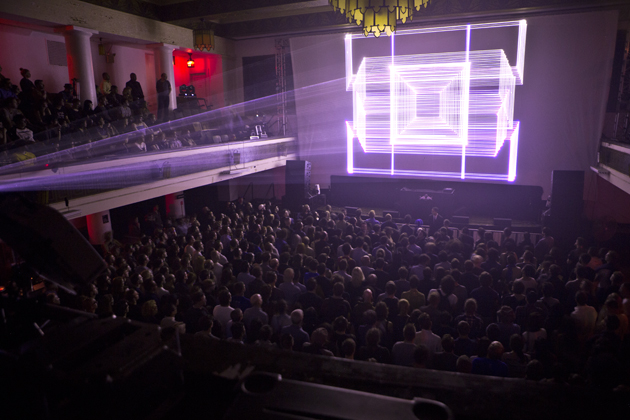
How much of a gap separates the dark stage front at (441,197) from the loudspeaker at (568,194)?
1561 mm

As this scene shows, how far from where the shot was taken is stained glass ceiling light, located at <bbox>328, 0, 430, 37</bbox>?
→ 13.9 feet

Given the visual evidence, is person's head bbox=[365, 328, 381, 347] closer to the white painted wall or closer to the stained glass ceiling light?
the stained glass ceiling light

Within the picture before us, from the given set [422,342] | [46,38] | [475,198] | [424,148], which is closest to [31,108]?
[46,38]

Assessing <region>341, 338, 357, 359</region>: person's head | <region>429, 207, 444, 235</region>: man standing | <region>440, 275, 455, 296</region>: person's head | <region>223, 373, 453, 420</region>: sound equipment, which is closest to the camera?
<region>223, 373, 453, 420</region>: sound equipment

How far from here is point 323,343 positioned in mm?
3473

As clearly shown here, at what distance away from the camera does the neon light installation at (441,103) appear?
10688 mm

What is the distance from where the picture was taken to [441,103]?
11.0 m

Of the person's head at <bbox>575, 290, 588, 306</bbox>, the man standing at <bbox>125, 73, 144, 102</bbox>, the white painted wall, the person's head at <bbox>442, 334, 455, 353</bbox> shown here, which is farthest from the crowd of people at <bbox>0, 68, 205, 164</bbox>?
the person's head at <bbox>575, 290, 588, 306</bbox>

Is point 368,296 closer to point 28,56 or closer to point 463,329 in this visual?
point 463,329

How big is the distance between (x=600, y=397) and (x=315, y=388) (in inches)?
28.6

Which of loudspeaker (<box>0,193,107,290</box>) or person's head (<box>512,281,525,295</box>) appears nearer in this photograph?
loudspeaker (<box>0,193,107,290</box>)

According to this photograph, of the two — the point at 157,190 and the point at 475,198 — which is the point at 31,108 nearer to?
the point at 157,190

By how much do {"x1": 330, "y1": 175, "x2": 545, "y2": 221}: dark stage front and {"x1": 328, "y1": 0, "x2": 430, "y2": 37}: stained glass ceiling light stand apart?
6220 mm

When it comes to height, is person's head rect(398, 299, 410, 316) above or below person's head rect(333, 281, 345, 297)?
below
